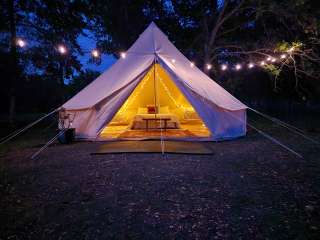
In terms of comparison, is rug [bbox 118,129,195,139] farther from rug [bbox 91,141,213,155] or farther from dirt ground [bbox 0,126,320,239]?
dirt ground [bbox 0,126,320,239]

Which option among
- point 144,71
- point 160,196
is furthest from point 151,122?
point 160,196

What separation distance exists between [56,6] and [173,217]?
10.6m

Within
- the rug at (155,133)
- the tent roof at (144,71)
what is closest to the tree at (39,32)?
the tent roof at (144,71)

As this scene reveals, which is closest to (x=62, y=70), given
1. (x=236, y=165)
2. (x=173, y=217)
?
(x=236, y=165)

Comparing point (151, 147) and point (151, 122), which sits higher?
point (151, 122)

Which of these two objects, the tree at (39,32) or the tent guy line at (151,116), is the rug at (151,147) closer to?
the tent guy line at (151,116)

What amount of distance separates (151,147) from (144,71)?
181 centimetres

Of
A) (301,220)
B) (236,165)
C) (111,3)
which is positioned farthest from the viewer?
(111,3)

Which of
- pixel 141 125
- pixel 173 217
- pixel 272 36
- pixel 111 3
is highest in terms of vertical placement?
pixel 111 3

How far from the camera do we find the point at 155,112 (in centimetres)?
823

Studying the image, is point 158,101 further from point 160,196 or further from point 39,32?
point 39,32

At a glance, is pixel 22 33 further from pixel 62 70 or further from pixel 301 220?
pixel 301 220

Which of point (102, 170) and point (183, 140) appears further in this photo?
point (183, 140)

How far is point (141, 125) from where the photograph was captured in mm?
7875
